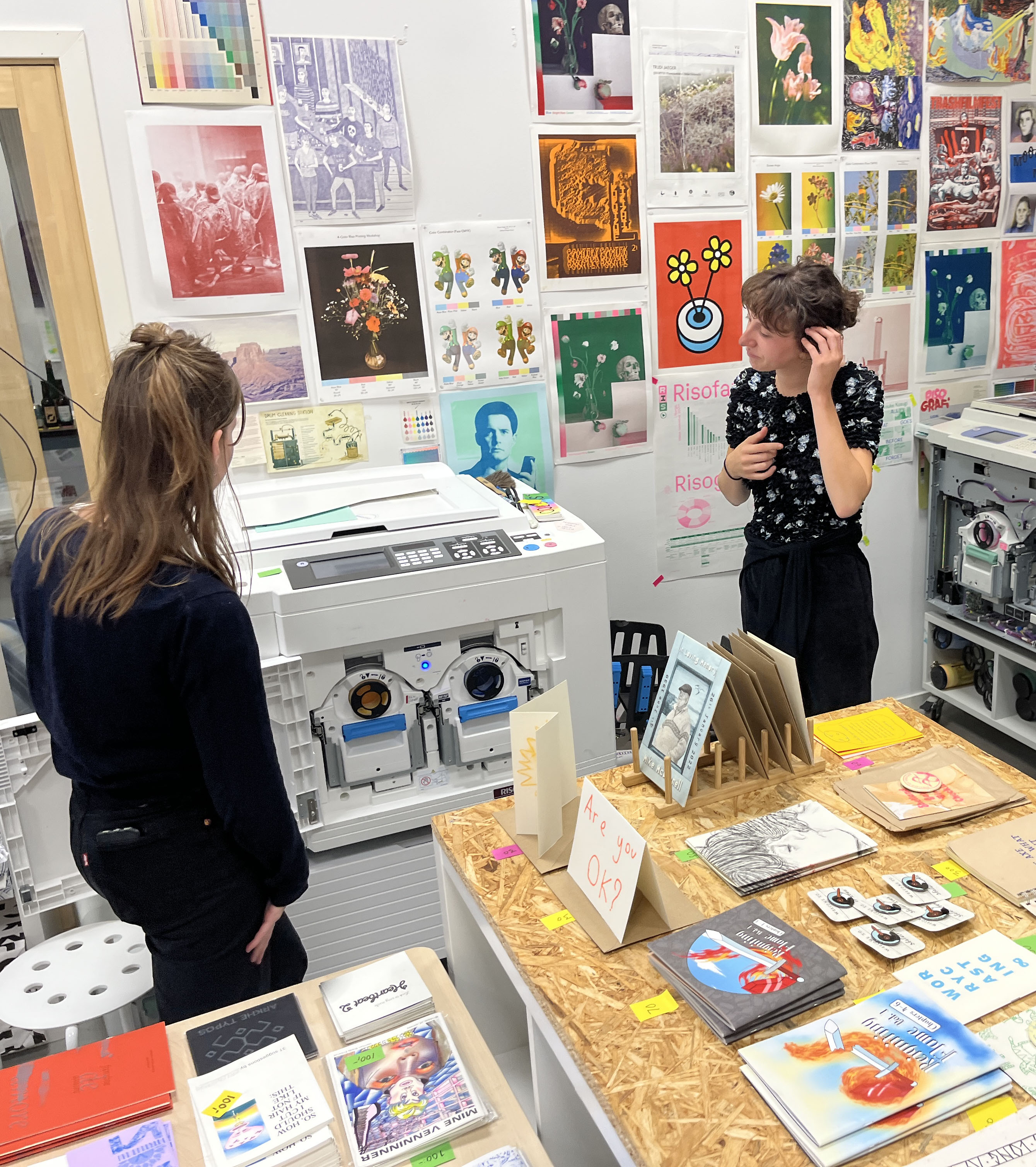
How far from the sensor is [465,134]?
99.5 inches

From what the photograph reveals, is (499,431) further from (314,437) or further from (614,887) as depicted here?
(614,887)

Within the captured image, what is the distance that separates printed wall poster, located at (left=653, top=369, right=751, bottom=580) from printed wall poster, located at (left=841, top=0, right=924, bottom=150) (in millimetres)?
858

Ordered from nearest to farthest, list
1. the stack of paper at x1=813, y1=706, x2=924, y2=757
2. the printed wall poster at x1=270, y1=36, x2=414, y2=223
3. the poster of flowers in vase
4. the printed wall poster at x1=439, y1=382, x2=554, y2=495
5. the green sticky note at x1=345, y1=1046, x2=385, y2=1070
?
the green sticky note at x1=345, y1=1046, x2=385, y2=1070 < the stack of paper at x1=813, y1=706, x2=924, y2=757 < the printed wall poster at x1=270, y1=36, x2=414, y2=223 < the poster of flowers in vase < the printed wall poster at x1=439, y1=382, x2=554, y2=495

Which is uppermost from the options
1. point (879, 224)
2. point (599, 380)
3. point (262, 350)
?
point (879, 224)

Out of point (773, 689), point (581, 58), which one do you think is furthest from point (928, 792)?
point (581, 58)

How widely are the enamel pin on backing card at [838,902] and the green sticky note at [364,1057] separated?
1.91 feet

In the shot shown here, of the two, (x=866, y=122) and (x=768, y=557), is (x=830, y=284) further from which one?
(x=866, y=122)

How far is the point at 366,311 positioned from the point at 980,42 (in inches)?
85.3

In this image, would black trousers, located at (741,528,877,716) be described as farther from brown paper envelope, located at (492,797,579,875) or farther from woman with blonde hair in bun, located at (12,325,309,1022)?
woman with blonde hair in bun, located at (12,325,309,1022)

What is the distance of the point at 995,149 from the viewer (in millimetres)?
3201

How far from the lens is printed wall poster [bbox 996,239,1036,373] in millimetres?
3340

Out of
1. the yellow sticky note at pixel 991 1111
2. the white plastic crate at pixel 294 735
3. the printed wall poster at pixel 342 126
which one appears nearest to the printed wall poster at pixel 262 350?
the printed wall poster at pixel 342 126

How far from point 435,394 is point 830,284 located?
1.08 metres

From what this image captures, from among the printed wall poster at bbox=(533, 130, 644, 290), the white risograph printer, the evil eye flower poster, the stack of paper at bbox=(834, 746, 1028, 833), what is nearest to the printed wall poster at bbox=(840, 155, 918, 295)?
the evil eye flower poster
